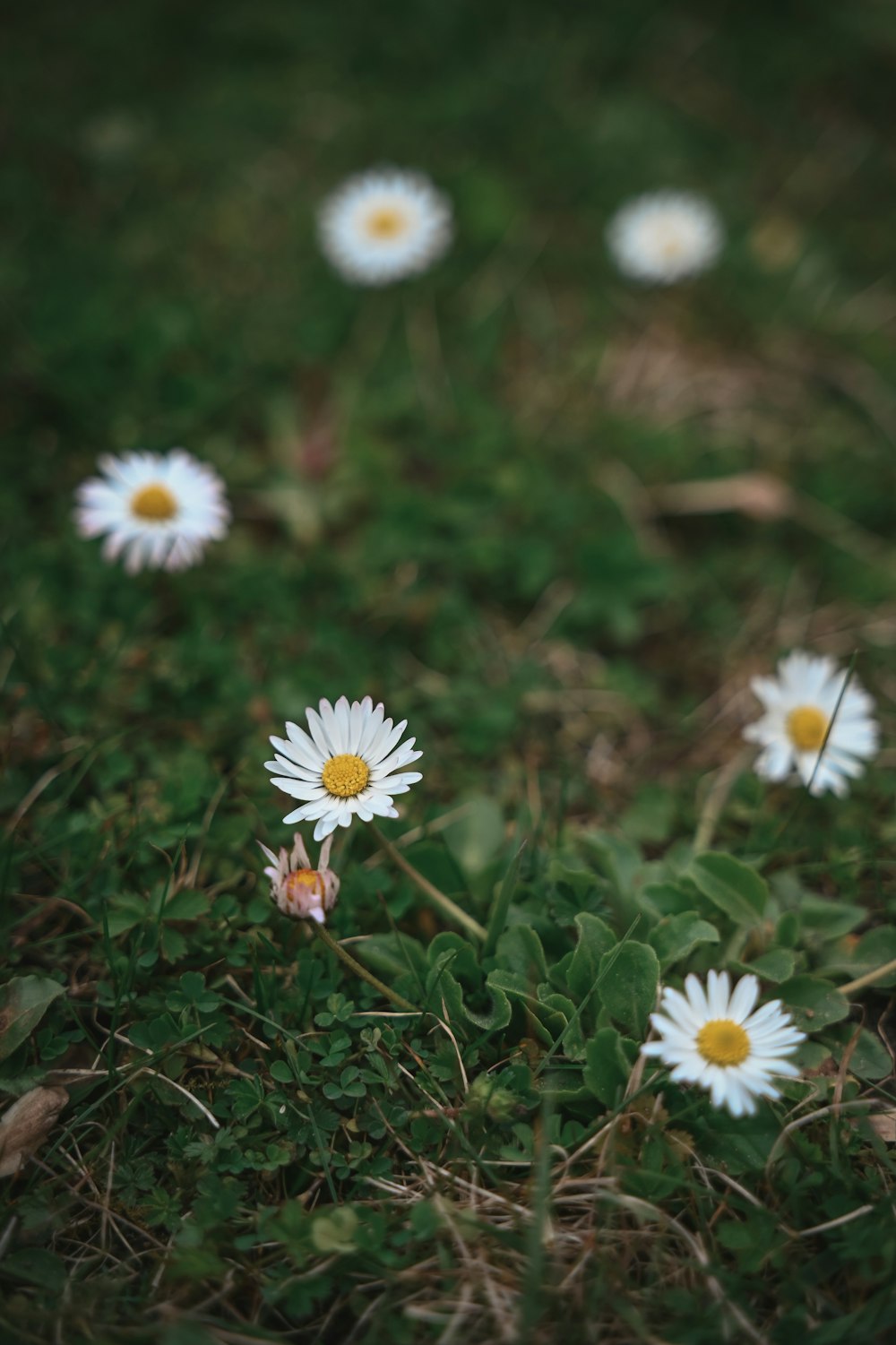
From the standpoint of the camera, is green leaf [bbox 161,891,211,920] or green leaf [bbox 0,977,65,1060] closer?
green leaf [bbox 0,977,65,1060]

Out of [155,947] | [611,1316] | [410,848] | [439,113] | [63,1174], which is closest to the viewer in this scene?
[611,1316]

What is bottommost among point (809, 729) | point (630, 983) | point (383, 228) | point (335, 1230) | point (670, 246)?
point (335, 1230)

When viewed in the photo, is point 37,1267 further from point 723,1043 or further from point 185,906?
point 723,1043

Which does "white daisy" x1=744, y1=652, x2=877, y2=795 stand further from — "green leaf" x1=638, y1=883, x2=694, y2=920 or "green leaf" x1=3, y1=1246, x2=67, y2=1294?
"green leaf" x1=3, y1=1246, x2=67, y2=1294

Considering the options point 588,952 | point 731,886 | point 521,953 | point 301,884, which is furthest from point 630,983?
point 301,884

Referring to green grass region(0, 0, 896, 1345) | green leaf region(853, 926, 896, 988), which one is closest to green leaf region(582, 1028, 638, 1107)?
green grass region(0, 0, 896, 1345)

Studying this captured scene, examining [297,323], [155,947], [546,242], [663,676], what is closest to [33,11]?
[297,323]

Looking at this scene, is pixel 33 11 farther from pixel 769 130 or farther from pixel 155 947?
pixel 155 947
